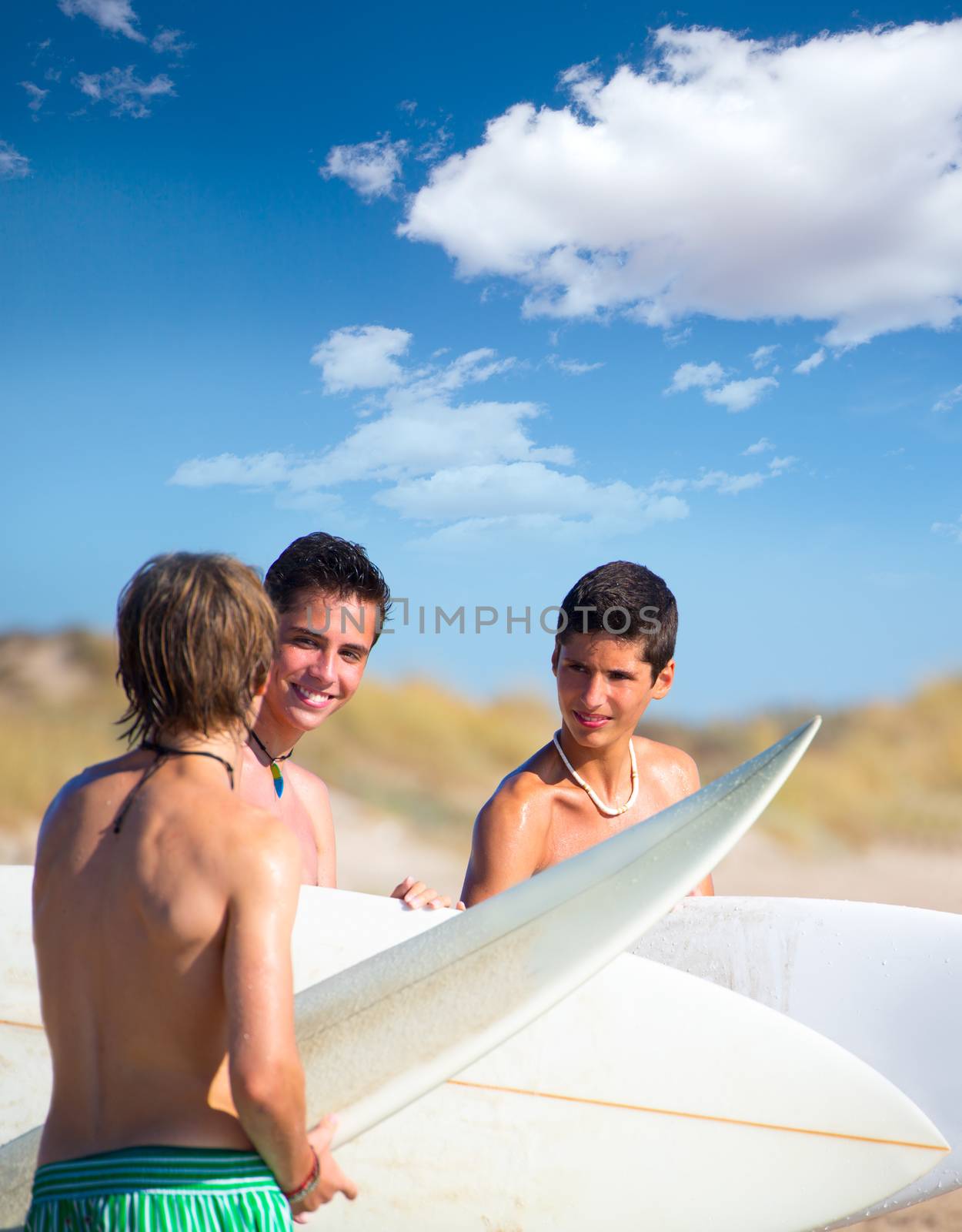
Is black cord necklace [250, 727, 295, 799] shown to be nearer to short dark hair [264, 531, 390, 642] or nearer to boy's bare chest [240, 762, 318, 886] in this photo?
boy's bare chest [240, 762, 318, 886]

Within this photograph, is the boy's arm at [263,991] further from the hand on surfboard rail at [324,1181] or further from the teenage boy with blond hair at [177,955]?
the hand on surfboard rail at [324,1181]

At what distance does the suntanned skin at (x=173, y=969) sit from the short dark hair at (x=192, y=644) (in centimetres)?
4

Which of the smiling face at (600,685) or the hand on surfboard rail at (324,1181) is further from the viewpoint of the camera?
the smiling face at (600,685)

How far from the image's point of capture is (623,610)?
120 inches

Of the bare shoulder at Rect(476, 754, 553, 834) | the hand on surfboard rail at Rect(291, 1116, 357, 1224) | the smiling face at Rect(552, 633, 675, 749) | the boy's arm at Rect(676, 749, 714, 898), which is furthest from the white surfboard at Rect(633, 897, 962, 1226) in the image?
the hand on surfboard rail at Rect(291, 1116, 357, 1224)

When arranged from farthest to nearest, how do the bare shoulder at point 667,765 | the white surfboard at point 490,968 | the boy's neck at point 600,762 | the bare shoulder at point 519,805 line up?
the bare shoulder at point 667,765, the boy's neck at point 600,762, the bare shoulder at point 519,805, the white surfboard at point 490,968

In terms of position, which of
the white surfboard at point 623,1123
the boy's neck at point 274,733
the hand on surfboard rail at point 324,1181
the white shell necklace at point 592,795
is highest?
the boy's neck at point 274,733

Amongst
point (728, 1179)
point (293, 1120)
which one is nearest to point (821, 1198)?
point (728, 1179)

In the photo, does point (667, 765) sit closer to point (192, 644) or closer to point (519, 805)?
point (519, 805)

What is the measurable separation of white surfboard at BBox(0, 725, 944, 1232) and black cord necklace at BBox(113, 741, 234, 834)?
77 centimetres

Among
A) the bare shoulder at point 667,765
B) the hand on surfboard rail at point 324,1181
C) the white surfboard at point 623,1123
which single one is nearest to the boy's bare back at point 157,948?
the hand on surfboard rail at point 324,1181

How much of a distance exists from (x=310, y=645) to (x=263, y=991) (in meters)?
1.59

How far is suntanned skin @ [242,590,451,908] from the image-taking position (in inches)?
108

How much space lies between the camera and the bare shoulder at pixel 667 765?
11.2 feet
